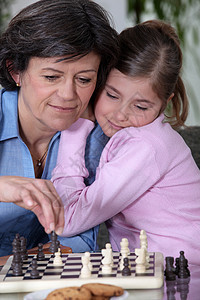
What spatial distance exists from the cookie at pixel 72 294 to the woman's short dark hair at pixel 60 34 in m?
0.78

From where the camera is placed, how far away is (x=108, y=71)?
172 cm

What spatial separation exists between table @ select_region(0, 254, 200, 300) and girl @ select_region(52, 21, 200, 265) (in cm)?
40

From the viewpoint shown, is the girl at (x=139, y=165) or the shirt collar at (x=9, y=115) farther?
the shirt collar at (x=9, y=115)

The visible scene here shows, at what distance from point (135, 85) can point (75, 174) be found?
380mm

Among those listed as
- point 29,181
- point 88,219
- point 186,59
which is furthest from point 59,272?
point 186,59

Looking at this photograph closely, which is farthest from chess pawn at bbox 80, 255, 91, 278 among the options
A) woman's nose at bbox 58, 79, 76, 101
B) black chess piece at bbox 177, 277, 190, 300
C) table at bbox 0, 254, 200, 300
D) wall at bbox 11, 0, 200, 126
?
wall at bbox 11, 0, 200, 126

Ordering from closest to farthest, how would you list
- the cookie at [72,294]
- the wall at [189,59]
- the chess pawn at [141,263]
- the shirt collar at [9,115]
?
the cookie at [72,294]
the chess pawn at [141,263]
the shirt collar at [9,115]
the wall at [189,59]

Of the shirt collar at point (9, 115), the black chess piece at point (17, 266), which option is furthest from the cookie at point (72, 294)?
the shirt collar at point (9, 115)

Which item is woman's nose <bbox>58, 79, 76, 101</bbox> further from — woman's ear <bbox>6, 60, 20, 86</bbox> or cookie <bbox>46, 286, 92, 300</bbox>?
cookie <bbox>46, 286, 92, 300</bbox>

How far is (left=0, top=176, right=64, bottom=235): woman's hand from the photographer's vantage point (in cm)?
117

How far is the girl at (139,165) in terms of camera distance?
158cm

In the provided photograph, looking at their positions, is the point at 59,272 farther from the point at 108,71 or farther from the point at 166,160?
the point at 108,71

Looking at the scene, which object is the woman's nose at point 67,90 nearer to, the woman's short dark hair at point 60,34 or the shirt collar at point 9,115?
the woman's short dark hair at point 60,34

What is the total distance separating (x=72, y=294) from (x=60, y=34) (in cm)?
85
